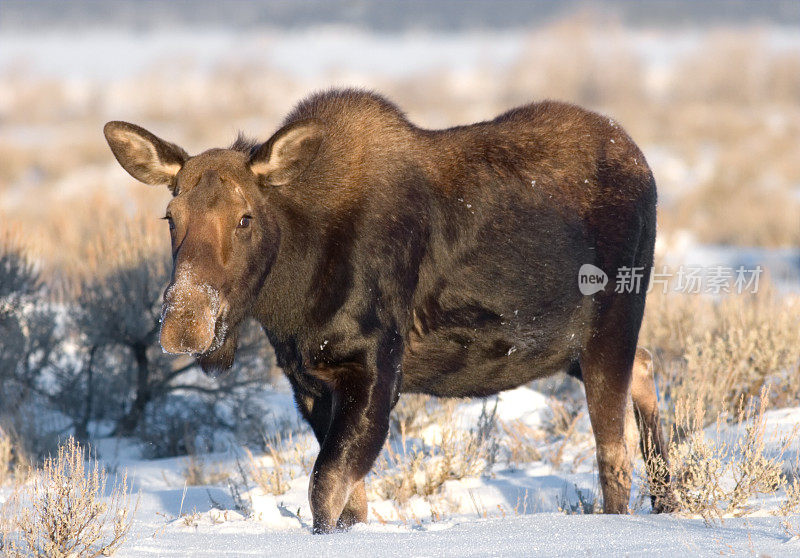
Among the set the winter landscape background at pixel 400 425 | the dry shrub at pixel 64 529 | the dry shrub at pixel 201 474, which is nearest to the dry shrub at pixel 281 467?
the winter landscape background at pixel 400 425

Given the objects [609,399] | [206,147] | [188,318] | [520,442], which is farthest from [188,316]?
[206,147]

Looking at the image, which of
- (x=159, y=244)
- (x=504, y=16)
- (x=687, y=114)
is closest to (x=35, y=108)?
(x=687, y=114)

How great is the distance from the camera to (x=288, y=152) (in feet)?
16.6

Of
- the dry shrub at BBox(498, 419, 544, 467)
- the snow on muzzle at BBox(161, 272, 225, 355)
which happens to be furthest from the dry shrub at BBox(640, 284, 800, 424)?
the snow on muzzle at BBox(161, 272, 225, 355)

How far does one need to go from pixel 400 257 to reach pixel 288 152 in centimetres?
76

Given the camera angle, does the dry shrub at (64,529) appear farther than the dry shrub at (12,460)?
No

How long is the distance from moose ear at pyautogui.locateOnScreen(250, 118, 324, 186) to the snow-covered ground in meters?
1.71

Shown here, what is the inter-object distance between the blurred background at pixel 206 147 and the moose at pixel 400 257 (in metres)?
1.01

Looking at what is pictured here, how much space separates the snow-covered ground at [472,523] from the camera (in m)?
4.21

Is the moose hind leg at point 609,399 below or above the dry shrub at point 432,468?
above

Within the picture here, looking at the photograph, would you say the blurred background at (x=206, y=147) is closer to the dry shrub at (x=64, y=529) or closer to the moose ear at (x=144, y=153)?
the moose ear at (x=144, y=153)

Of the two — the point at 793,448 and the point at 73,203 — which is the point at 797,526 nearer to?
the point at 793,448

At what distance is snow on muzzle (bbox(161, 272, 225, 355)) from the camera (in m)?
4.37

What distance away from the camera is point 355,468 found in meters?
4.94
